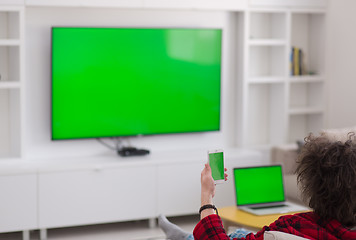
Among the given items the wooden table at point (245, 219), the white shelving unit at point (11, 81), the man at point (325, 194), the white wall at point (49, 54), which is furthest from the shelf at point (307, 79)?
the man at point (325, 194)

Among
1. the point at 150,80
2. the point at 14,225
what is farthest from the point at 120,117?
the point at 14,225

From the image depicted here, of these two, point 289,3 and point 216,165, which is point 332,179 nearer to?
point 216,165

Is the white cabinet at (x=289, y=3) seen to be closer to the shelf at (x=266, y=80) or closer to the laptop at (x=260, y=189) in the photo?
the shelf at (x=266, y=80)

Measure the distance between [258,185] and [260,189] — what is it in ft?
0.10

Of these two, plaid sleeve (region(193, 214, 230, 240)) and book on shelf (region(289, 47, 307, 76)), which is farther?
book on shelf (region(289, 47, 307, 76))

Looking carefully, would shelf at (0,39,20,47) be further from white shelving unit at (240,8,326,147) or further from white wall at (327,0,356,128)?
white wall at (327,0,356,128)

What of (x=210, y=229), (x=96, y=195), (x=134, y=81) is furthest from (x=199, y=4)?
(x=210, y=229)

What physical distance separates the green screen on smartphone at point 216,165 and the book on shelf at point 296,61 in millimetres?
3387

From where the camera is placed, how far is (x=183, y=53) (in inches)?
200

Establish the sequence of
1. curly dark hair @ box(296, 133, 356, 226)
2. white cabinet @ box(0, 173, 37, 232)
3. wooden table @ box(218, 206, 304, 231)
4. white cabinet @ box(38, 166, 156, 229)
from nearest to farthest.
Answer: curly dark hair @ box(296, 133, 356, 226)
wooden table @ box(218, 206, 304, 231)
white cabinet @ box(0, 173, 37, 232)
white cabinet @ box(38, 166, 156, 229)

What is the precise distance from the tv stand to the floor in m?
0.59

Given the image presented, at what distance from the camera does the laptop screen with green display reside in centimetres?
391

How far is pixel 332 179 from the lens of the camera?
187 cm

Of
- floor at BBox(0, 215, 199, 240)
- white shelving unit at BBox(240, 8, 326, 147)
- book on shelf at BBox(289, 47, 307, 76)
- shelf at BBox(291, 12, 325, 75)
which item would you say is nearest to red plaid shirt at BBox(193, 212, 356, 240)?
floor at BBox(0, 215, 199, 240)
